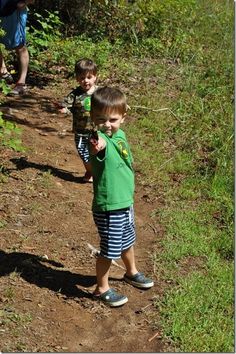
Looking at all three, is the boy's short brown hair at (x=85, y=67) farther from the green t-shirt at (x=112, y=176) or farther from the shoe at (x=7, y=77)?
the shoe at (x=7, y=77)

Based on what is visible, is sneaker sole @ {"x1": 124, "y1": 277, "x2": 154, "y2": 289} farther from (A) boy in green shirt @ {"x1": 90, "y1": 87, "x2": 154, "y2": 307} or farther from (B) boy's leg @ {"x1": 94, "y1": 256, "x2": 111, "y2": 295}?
(A) boy in green shirt @ {"x1": 90, "y1": 87, "x2": 154, "y2": 307}

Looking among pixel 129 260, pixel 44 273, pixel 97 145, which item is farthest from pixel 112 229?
pixel 44 273

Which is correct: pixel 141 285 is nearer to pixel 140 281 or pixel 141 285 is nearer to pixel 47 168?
pixel 140 281

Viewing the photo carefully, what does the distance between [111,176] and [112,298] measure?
32.9 inches

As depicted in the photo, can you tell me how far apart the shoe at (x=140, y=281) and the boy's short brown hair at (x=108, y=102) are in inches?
47.4

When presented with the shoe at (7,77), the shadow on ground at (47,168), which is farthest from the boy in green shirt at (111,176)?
the shoe at (7,77)

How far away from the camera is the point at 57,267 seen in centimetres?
422

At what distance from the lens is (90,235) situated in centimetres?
470

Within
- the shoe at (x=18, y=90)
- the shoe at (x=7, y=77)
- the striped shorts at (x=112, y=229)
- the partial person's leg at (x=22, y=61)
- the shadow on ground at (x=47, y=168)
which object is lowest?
the shadow on ground at (x=47, y=168)

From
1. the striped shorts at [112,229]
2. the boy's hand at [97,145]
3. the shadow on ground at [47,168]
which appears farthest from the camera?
the shadow on ground at [47,168]

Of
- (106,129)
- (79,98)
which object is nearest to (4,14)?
(79,98)

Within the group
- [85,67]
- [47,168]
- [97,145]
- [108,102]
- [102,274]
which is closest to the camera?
[97,145]

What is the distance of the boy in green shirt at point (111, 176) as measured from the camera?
3.51m

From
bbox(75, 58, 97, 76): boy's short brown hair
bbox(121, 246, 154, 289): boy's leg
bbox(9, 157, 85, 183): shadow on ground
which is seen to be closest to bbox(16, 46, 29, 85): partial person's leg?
bbox(9, 157, 85, 183): shadow on ground
